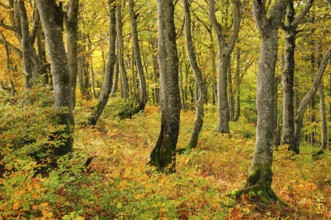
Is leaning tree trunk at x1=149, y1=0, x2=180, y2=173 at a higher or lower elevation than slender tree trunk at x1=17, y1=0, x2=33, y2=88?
lower

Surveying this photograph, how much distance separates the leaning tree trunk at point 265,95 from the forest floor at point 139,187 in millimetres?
393

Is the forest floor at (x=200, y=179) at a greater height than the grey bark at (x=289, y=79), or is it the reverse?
the grey bark at (x=289, y=79)

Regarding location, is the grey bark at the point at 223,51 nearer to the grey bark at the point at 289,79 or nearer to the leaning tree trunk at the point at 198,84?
the grey bark at the point at 289,79

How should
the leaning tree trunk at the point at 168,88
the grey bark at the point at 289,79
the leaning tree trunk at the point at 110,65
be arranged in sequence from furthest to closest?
the leaning tree trunk at the point at 110,65, the grey bark at the point at 289,79, the leaning tree trunk at the point at 168,88

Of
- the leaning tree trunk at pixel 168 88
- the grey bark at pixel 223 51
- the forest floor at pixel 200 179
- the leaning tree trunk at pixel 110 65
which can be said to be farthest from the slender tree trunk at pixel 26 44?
the grey bark at pixel 223 51

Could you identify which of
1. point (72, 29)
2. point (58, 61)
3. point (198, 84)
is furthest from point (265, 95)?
→ point (72, 29)

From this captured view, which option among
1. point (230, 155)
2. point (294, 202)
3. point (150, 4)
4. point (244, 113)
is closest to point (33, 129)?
point (294, 202)

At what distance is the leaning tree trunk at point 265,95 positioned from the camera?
625 centimetres

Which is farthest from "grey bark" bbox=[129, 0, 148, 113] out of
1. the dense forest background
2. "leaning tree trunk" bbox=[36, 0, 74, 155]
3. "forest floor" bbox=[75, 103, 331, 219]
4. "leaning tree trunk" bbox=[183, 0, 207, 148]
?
"leaning tree trunk" bbox=[36, 0, 74, 155]

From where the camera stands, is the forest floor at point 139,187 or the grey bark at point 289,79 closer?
the forest floor at point 139,187

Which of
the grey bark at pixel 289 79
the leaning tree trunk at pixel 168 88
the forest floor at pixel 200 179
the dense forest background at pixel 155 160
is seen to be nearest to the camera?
the dense forest background at pixel 155 160

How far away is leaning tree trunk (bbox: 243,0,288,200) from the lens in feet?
20.5

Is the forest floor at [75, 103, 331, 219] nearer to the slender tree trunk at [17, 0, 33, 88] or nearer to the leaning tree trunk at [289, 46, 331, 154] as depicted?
the leaning tree trunk at [289, 46, 331, 154]

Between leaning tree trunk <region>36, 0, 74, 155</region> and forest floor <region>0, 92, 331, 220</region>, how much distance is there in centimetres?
45
